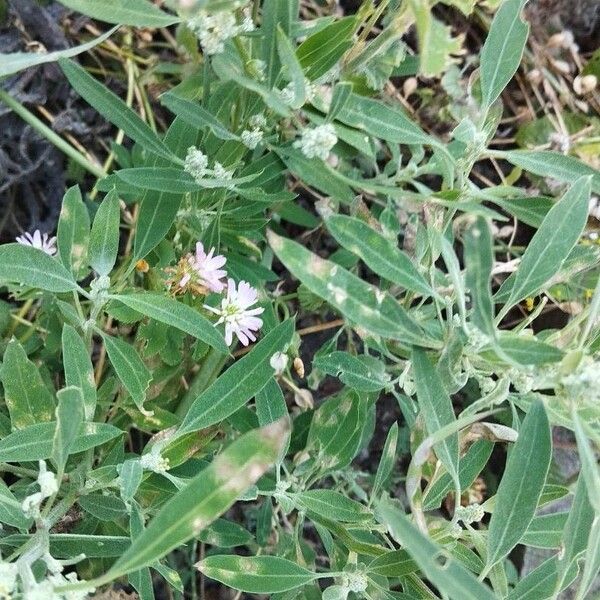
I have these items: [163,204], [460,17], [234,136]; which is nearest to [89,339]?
[163,204]

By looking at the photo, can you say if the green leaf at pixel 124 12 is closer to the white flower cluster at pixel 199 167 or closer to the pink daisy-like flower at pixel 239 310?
the white flower cluster at pixel 199 167

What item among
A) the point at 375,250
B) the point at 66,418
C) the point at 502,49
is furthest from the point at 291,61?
the point at 66,418

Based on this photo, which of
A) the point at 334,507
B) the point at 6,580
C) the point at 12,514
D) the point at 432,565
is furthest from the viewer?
the point at 334,507

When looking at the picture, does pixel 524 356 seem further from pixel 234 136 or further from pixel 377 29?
pixel 377 29

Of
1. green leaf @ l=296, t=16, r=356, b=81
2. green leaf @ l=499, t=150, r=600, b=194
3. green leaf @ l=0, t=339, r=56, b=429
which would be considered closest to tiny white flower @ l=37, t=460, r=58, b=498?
green leaf @ l=0, t=339, r=56, b=429

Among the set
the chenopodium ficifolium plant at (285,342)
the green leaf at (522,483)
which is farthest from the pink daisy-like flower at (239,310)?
the green leaf at (522,483)

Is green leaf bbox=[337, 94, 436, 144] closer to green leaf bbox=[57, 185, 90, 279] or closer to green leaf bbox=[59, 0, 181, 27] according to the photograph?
green leaf bbox=[59, 0, 181, 27]

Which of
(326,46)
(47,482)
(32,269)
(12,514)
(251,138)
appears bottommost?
(12,514)

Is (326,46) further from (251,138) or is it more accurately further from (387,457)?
(387,457)
